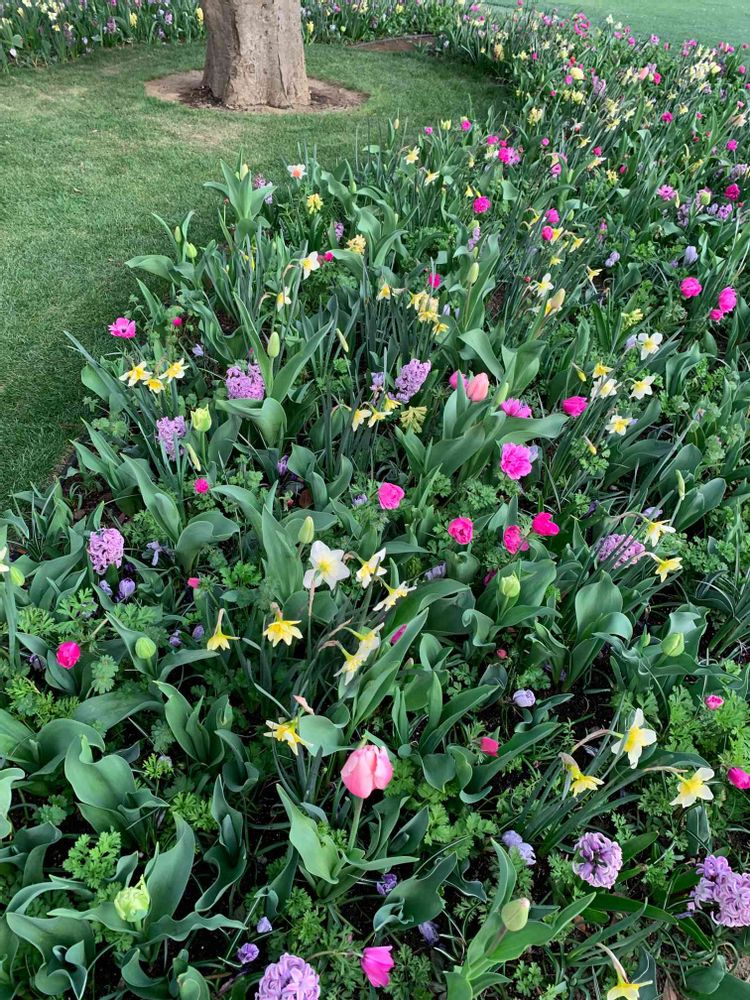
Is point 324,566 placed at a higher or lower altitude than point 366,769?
higher

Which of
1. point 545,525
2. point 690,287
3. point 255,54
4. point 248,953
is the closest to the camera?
point 248,953

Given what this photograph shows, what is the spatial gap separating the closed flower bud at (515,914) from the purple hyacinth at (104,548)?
112 centimetres

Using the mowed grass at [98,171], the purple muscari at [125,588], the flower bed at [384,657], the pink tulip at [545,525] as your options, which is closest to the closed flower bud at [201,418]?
the flower bed at [384,657]

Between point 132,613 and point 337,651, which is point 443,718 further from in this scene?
point 132,613

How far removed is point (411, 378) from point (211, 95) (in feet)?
13.5

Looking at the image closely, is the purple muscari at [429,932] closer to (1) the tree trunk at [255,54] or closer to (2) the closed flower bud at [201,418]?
(2) the closed flower bud at [201,418]

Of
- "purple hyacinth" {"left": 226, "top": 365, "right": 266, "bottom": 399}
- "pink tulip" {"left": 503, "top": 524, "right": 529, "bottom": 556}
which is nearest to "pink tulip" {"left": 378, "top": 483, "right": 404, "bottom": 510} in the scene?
"pink tulip" {"left": 503, "top": 524, "right": 529, "bottom": 556}

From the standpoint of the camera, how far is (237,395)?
6.31 feet

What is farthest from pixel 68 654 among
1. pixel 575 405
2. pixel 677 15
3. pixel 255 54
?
pixel 677 15

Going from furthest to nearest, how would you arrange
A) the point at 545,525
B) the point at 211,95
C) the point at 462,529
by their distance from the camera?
the point at 211,95 → the point at 545,525 → the point at 462,529

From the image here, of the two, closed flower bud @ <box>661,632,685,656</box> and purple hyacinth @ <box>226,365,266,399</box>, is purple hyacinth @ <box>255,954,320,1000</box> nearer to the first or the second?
closed flower bud @ <box>661,632,685,656</box>

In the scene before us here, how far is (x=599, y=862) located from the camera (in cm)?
114

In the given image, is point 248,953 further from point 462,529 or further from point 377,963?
point 462,529

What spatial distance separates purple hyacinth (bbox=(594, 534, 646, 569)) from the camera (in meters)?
1.61
